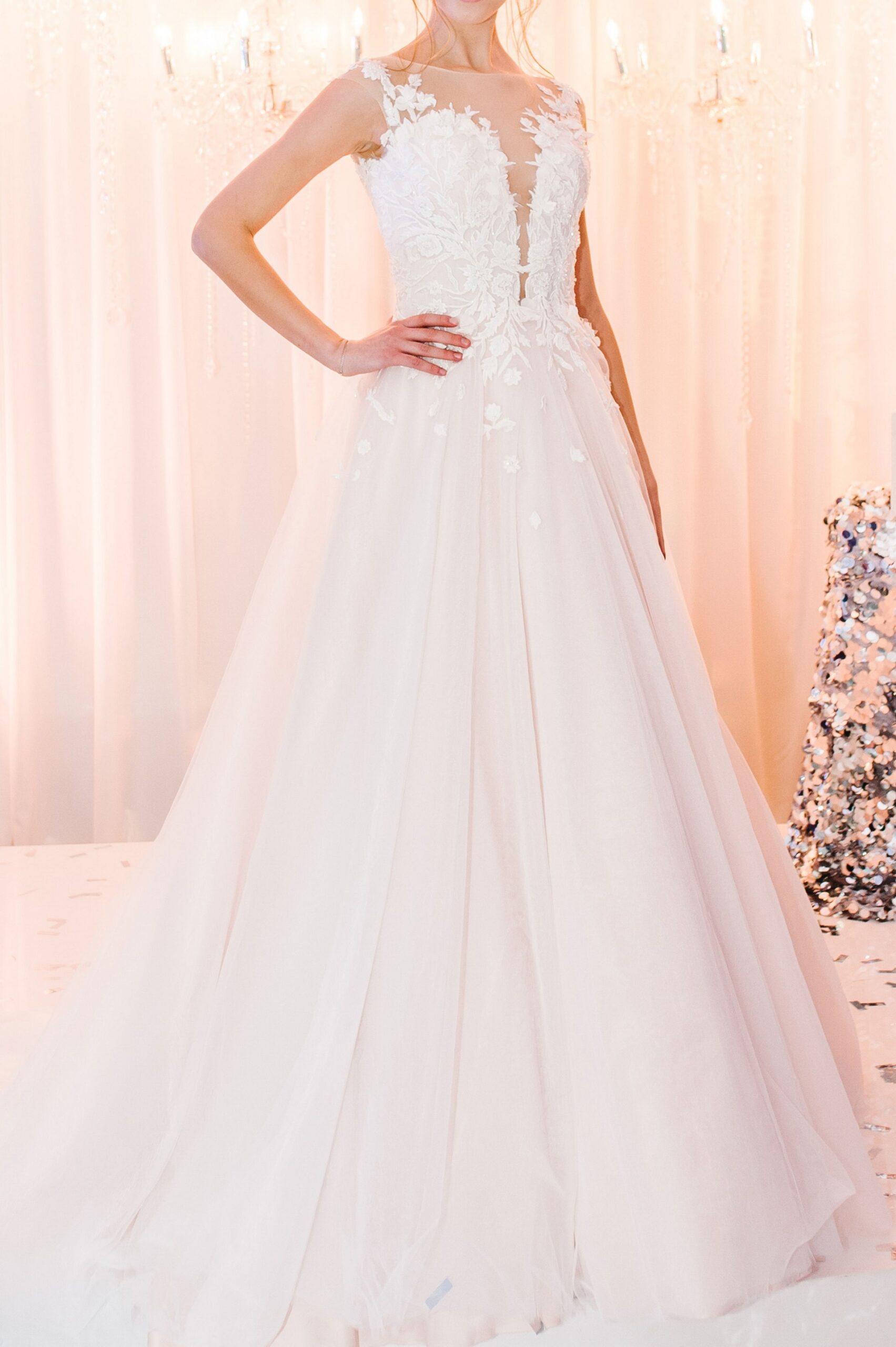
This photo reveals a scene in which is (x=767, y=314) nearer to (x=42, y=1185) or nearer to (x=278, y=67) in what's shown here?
(x=278, y=67)

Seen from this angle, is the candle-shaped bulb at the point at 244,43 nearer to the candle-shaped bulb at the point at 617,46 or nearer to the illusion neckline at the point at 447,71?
the candle-shaped bulb at the point at 617,46

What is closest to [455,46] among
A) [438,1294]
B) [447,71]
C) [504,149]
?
[447,71]

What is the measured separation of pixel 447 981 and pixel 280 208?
975 mm

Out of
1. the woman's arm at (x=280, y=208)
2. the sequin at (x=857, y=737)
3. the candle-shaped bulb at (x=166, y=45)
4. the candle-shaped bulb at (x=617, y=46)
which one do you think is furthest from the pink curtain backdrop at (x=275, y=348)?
the woman's arm at (x=280, y=208)

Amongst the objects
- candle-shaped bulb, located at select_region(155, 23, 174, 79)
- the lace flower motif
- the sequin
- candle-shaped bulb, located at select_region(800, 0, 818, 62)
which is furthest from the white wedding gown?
candle-shaped bulb, located at select_region(800, 0, 818, 62)

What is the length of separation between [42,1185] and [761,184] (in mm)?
3095

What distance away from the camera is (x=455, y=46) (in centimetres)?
152

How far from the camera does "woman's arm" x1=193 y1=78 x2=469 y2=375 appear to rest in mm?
1415

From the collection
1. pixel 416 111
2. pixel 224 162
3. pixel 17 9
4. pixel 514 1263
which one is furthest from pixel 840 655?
pixel 17 9

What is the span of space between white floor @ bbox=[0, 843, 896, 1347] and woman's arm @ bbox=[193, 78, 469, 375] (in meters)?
0.80

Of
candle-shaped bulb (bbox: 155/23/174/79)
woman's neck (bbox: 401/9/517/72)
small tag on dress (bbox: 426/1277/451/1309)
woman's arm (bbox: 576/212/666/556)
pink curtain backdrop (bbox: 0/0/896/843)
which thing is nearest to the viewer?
small tag on dress (bbox: 426/1277/451/1309)

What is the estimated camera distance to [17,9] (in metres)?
3.13

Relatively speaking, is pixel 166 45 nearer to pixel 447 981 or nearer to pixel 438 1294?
pixel 447 981

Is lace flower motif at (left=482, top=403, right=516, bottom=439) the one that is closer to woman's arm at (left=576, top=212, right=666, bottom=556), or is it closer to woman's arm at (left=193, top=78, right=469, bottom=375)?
woman's arm at (left=193, top=78, right=469, bottom=375)
